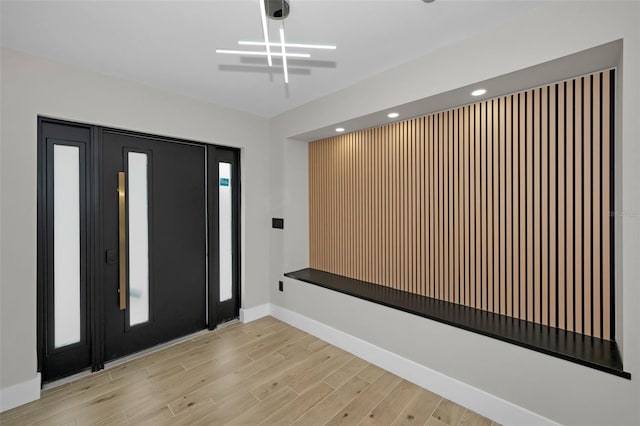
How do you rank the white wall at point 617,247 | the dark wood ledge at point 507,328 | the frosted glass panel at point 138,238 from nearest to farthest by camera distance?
the white wall at point 617,247
the dark wood ledge at point 507,328
the frosted glass panel at point 138,238

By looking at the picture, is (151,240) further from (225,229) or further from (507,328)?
(507,328)

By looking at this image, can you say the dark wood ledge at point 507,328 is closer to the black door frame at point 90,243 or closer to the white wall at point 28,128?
the black door frame at point 90,243

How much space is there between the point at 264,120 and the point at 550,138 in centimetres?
315

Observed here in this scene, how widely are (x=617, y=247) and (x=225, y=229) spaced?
11.8ft

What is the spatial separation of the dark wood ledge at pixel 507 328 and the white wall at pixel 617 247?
0.20ft

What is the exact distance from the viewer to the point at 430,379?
94.4 inches

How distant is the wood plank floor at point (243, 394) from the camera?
6.85 feet

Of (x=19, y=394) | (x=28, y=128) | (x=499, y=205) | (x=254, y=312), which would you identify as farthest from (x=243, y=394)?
(x=28, y=128)

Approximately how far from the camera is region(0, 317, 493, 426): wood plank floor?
2.09m

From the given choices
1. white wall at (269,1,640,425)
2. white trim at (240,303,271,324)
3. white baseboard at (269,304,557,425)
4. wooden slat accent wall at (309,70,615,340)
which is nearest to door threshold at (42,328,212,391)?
white trim at (240,303,271,324)

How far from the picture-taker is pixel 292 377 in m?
2.59

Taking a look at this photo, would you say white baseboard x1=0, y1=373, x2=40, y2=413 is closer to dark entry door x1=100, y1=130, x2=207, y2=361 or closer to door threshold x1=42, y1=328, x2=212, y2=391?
door threshold x1=42, y1=328, x2=212, y2=391

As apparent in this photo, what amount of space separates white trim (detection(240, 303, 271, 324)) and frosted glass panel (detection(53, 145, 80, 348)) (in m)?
1.67

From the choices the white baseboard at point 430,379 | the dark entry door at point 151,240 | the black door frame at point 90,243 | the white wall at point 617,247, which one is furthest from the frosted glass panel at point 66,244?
the white wall at point 617,247
